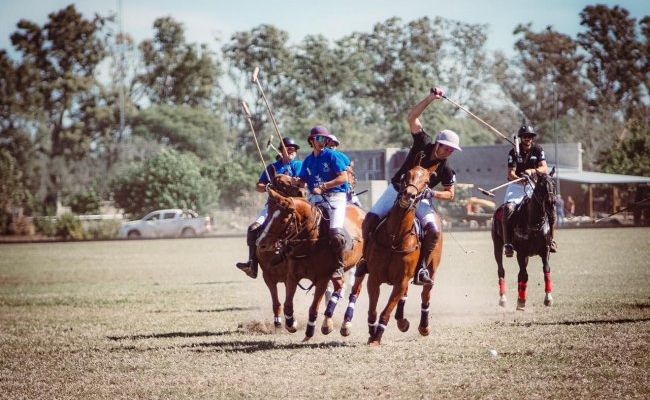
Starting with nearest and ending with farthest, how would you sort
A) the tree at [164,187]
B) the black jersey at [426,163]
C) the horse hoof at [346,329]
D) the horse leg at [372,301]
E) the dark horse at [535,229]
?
1. the horse leg at [372,301]
2. the black jersey at [426,163]
3. the horse hoof at [346,329]
4. the dark horse at [535,229]
5. the tree at [164,187]

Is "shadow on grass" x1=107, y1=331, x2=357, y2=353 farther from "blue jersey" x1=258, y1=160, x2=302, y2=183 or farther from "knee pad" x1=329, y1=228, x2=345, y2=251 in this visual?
"blue jersey" x1=258, y1=160, x2=302, y2=183

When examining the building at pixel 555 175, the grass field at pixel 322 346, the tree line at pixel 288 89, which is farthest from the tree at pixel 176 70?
the grass field at pixel 322 346

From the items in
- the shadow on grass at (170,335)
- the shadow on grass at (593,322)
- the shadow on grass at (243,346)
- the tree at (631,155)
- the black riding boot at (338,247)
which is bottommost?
the shadow on grass at (170,335)

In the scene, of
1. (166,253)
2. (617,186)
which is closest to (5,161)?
(166,253)

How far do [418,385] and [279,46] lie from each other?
83614 mm

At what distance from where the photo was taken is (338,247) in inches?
508

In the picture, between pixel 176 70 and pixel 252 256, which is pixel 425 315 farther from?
Answer: pixel 176 70

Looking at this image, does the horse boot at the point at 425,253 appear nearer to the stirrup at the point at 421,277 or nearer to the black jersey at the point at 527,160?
the stirrup at the point at 421,277

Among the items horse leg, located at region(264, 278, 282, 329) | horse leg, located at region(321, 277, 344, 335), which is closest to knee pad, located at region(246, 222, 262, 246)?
horse leg, located at region(264, 278, 282, 329)

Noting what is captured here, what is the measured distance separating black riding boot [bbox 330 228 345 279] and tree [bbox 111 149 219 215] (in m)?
59.0

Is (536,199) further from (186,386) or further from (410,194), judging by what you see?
(186,386)

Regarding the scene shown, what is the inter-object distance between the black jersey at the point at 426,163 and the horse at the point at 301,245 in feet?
3.95

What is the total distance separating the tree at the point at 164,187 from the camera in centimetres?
7169

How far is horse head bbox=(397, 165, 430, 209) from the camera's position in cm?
1170
